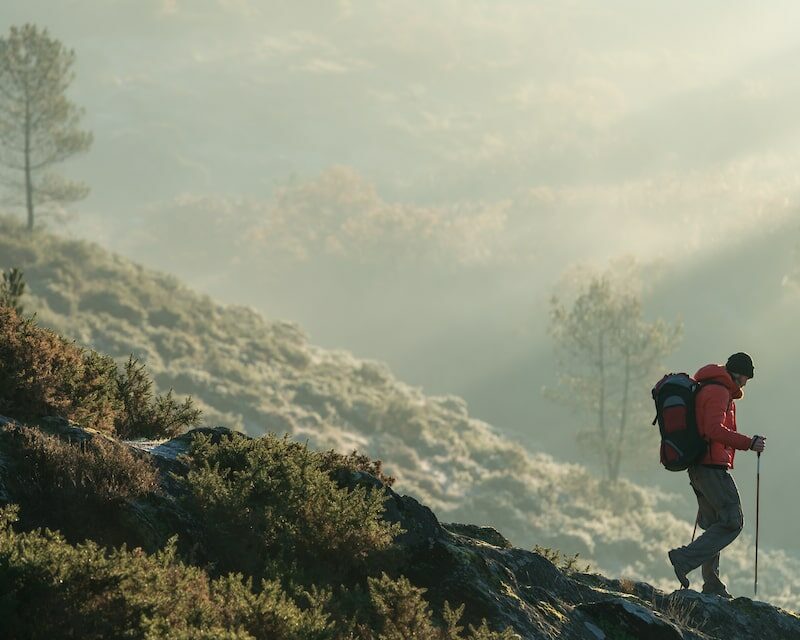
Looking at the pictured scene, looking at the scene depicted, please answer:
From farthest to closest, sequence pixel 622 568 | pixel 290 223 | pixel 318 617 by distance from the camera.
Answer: pixel 290 223
pixel 622 568
pixel 318 617

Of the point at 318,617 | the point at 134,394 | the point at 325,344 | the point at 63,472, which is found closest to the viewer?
the point at 318,617

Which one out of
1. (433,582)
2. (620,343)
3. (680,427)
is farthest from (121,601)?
(620,343)

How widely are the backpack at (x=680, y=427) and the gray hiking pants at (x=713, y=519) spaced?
0.25m

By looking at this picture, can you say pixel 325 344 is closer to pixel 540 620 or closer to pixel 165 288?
pixel 165 288

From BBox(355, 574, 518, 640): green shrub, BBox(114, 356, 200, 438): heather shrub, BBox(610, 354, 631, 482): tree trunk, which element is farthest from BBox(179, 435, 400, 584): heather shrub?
BBox(610, 354, 631, 482): tree trunk

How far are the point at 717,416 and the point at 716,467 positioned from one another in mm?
506

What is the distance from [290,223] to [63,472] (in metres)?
142

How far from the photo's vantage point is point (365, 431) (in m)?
44.7

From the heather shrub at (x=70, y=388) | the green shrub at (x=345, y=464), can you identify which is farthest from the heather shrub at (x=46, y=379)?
the green shrub at (x=345, y=464)

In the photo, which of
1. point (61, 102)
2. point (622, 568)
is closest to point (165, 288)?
point (61, 102)

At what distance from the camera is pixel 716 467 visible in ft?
28.8

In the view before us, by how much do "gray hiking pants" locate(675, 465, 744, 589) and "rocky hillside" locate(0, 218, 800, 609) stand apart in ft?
97.6

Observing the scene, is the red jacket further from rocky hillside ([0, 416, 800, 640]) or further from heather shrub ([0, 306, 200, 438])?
heather shrub ([0, 306, 200, 438])

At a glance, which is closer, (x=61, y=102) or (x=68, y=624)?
(x=68, y=624)
